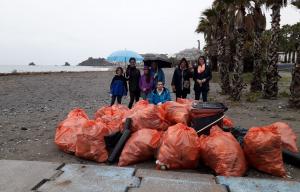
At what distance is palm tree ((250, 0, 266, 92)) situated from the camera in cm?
1658

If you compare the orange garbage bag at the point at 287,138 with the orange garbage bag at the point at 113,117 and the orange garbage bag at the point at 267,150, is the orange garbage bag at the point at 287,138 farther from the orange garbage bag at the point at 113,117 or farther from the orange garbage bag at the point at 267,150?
the orange garbage bag at the point at 113,117

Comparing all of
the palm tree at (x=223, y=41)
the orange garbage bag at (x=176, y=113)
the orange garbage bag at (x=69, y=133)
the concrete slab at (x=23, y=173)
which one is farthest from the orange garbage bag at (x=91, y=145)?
the palm tree at (x=223, y=41)

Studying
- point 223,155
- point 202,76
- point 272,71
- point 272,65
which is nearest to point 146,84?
point 202,76

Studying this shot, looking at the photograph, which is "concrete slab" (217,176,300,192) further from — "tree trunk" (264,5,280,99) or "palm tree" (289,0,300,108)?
"tree trunk" (264,5,280,99)

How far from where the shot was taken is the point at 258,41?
707 inches

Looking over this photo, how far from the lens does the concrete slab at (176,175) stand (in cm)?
528

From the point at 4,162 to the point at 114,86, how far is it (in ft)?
15.4

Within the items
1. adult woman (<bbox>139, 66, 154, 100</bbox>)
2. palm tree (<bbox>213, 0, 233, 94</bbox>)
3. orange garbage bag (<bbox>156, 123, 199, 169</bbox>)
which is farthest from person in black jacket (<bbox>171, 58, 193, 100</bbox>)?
palm tree (<bbox>213, 0, 233, 94</bbox>)

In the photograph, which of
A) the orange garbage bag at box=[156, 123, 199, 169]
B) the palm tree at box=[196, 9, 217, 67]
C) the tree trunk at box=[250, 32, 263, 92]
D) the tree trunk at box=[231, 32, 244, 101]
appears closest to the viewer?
the orange garbage bag at box=[156, 123, 199, 169]

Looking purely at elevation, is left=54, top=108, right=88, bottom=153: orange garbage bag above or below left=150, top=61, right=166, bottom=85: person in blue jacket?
below

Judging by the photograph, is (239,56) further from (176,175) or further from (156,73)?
(176,175)

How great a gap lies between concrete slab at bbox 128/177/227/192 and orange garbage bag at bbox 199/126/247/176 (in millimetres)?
551

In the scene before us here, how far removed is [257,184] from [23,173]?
3014 mm

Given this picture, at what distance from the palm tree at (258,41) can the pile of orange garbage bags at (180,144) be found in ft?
35.5
